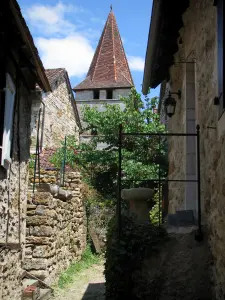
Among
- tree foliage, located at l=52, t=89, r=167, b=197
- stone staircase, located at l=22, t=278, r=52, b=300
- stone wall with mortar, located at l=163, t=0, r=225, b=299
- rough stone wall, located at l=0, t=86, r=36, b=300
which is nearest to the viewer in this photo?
stone wall with mortar, located at l=163, t=0, r=225, b=299

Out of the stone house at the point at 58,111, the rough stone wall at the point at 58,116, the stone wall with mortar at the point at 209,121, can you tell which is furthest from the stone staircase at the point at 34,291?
the rough stone wall at the point at 58,116

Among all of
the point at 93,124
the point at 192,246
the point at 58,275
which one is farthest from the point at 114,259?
the point at 93,124

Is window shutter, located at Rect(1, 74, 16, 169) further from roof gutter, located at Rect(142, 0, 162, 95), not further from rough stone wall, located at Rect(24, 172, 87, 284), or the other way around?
rough stone wall, located at Rect(24, 172, 87, 284)

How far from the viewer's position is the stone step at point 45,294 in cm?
684

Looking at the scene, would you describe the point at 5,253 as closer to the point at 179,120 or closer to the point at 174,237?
the point at 174,237

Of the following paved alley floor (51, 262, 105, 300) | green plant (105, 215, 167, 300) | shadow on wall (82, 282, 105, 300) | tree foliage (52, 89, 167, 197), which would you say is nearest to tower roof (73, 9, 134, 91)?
tree foliage (52, 89, 167, 197)

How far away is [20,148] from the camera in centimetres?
630

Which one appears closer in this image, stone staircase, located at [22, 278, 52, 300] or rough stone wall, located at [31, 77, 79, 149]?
stone staircase, located at [22, 278, 52, 300]

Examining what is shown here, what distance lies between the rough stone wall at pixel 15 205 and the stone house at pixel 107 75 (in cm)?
2010

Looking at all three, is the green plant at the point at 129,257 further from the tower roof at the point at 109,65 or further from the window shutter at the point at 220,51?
the tower roof at the point at 109,65

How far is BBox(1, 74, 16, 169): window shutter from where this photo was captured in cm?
515

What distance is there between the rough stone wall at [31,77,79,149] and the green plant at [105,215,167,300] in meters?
12.8

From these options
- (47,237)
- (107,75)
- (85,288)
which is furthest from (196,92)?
(107,75)

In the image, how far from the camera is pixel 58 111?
738 inches
